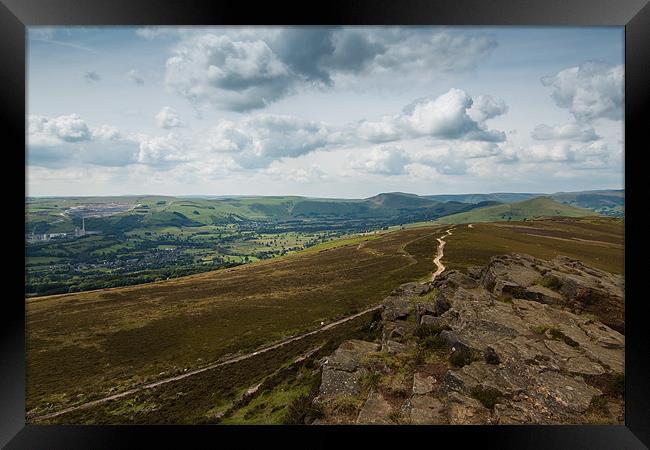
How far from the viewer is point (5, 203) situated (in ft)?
12.0

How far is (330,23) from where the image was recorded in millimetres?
3480

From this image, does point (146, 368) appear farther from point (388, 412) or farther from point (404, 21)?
point (404, 21)

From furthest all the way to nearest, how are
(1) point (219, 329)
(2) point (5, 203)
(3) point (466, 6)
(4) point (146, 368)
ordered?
(1) point (219, 329), (4) point (146, 368), (2) point (5, 203), (3) point (466, 6)

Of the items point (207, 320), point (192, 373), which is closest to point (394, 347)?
point (192, 373)

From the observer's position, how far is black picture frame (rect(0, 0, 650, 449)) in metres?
3.41

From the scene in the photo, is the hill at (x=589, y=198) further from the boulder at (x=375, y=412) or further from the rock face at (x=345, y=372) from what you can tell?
the boulder at (x=375, y=412)

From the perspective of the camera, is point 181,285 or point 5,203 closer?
point 5,203

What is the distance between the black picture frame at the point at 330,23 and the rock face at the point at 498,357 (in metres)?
1.05

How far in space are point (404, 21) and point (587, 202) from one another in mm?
234693

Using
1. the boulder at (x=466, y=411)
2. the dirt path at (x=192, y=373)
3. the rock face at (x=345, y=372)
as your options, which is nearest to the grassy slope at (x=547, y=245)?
the dirt path at (x=192, y=373)

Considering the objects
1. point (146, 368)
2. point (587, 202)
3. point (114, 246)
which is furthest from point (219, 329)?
point (587, 202)

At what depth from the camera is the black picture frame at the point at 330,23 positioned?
3.41 meters

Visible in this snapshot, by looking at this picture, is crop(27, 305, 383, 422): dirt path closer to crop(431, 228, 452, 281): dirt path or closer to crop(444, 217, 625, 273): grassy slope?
crop(431, 228, 452, 281): dirt path

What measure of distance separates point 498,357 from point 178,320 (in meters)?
24.0
